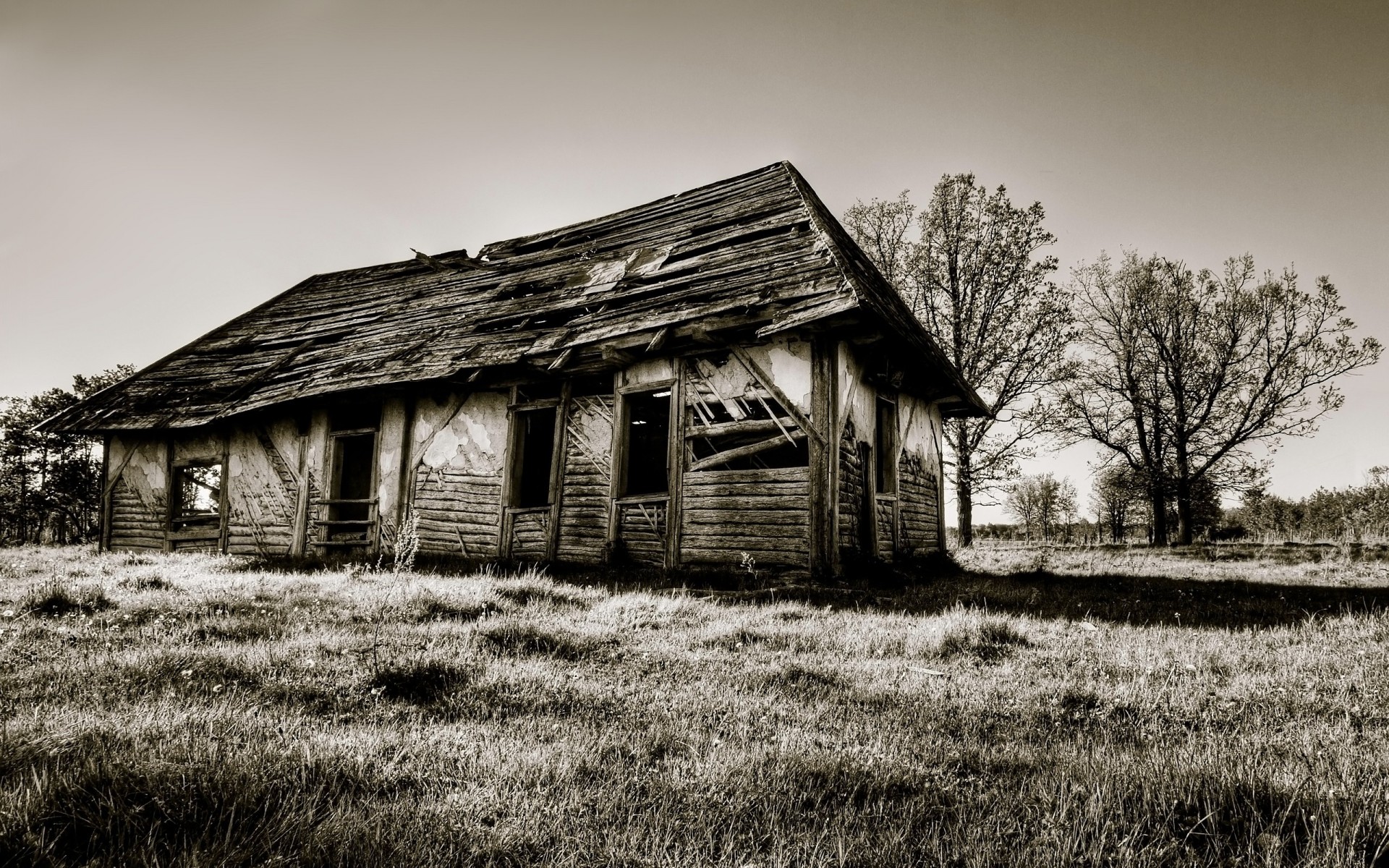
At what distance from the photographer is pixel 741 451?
930 cm

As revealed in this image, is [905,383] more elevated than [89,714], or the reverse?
[905,383]

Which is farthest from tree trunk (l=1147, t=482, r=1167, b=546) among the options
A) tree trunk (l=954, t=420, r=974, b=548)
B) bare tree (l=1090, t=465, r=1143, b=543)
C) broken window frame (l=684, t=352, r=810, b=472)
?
broken window frame (l=684, t=352, r=810, b=472)

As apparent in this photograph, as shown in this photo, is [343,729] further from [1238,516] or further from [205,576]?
[1238,516]

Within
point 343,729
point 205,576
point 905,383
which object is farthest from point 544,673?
point 905,383

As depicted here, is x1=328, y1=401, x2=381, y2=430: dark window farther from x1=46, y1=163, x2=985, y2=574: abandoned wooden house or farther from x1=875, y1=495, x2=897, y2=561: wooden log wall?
x1=875, y1=495, x2=897, y2=561: wooden log wall

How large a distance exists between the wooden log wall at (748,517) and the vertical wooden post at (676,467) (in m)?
0.09

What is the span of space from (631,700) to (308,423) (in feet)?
39.1

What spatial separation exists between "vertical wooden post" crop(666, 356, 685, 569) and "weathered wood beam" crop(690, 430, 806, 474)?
0.26 m

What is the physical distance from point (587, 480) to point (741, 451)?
8.60ft

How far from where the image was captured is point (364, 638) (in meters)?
4.41

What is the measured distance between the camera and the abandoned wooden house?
9180mm

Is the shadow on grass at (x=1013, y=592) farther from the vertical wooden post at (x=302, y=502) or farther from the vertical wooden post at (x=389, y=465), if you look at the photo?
the vertical wooden post at (x=302, y=502)

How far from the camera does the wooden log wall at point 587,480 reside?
10312mm

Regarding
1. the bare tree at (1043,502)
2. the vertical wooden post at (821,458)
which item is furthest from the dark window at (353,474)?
the bare tree at (1043,502)
